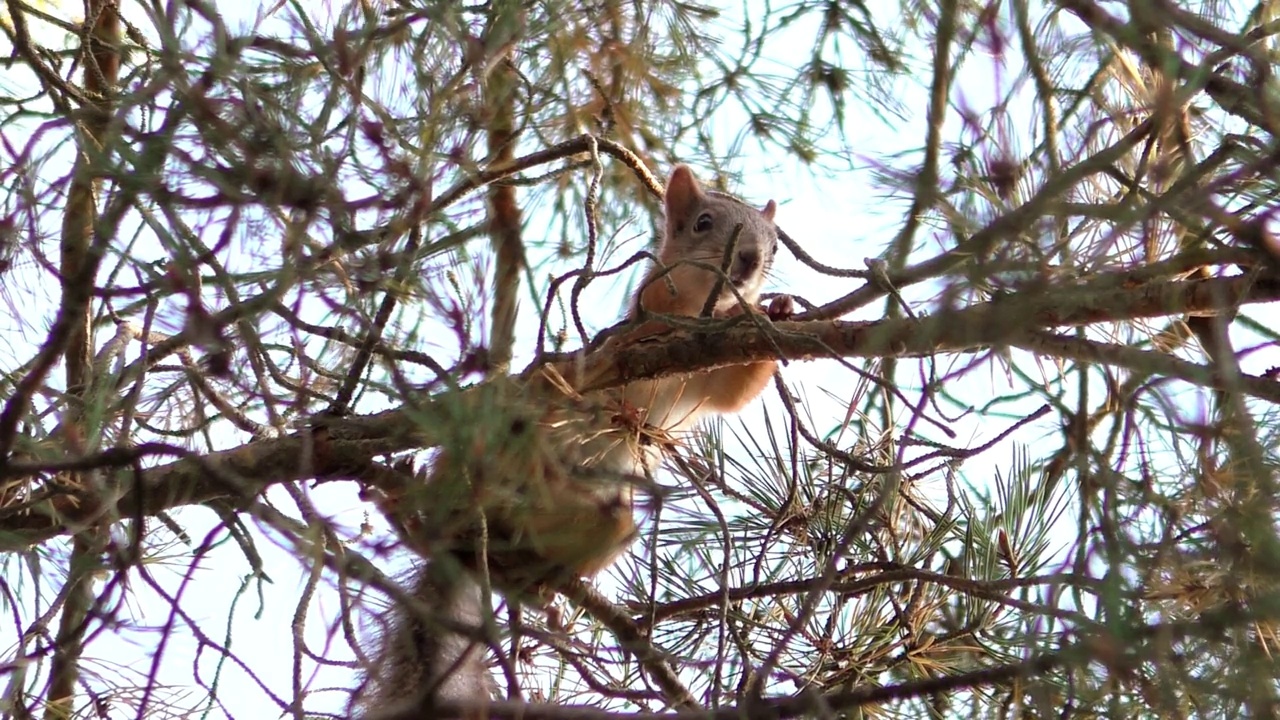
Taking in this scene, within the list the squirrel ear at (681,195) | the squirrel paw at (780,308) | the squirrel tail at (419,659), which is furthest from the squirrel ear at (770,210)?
the squirrel tail at (419,659)

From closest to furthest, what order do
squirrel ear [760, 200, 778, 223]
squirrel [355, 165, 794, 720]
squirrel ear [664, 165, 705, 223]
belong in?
squirrel [355, 165, 794, 720]
squirrel ear [664, 165, 705, 223]
squirrel ear [760, 200, 778, 223]

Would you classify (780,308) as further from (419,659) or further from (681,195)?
(419,659)

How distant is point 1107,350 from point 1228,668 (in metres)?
0.47

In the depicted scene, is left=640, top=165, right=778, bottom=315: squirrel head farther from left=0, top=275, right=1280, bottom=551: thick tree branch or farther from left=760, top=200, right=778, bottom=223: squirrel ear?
left=0, top=275, right=1280, bottom=551: thick tree branch

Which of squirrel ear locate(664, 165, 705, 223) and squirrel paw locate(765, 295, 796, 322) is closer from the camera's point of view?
squirrel paw locate(765, 295, 796, 322)

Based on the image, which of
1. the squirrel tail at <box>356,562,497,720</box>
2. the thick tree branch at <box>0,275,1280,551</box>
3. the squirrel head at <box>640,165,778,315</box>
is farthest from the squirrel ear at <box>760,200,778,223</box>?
the squirrel tail at <box>356,562,497,720</box>

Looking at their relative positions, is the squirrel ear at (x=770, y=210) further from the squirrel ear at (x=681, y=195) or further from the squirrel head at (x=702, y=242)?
the squirrel ear at (x=681, y=195)

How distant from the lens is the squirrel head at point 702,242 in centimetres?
296

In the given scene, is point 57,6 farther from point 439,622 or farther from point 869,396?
point 439,622

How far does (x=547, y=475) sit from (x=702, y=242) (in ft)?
6.14

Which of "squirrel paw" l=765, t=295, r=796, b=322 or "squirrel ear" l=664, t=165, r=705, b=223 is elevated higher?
"squirrel ear" l=664, t=165, r=705, b=223

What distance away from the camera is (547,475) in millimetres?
1393

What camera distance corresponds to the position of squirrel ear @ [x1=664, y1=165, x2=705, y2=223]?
307cm

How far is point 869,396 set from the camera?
2.51m
